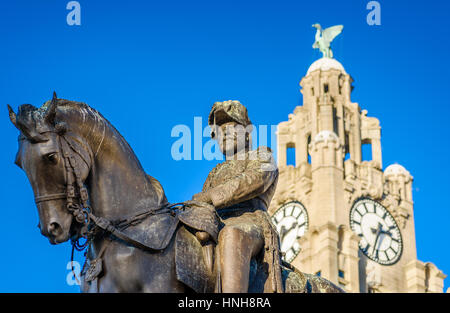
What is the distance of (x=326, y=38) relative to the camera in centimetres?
10075

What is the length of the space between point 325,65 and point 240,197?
79.0m

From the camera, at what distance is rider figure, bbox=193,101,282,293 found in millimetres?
17078

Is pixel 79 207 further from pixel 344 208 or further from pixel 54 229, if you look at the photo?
pixel 344 208

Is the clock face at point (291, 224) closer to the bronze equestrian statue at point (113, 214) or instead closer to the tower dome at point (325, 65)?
the tower dome at point (325, 65)

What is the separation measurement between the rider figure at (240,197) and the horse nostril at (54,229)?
245 centimetres

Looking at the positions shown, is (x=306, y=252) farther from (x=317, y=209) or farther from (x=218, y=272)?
(x=218, y=272)

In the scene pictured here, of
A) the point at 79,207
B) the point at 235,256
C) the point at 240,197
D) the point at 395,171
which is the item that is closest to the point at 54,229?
the point at 79,207

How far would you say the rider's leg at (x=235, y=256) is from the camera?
1688 centimetres

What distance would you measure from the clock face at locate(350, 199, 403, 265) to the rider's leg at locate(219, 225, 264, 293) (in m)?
69.0

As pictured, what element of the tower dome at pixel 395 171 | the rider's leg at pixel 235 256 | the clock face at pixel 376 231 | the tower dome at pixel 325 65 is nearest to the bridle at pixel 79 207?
the rider's leg at pixel 235 256

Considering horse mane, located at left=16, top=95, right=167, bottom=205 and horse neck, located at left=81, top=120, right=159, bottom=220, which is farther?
horse neck, located at left=81, top=120, right=159, bottom=220

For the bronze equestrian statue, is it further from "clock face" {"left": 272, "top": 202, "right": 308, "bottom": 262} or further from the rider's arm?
"clock face" {"left": 272, "top": 202, "right": 308, "bottom": 262}

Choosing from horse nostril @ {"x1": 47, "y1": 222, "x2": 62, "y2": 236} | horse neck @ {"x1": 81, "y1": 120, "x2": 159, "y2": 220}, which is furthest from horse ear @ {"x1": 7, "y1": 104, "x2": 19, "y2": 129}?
horse nostril @ {"x1": 47, "y1": 222, "x2": 62, "y2": 236}
